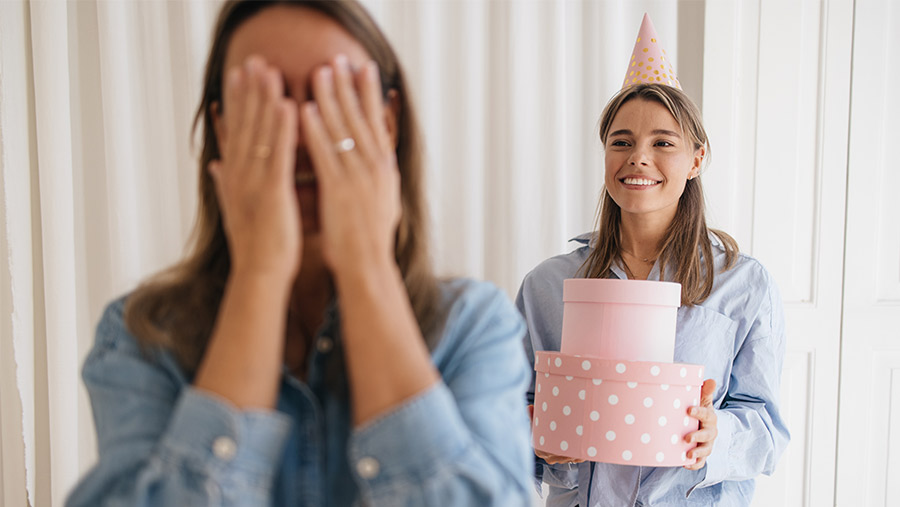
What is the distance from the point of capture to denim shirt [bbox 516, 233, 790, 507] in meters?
1.22

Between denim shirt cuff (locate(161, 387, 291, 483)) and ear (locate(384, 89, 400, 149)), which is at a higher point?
ear (locate(384, 89, 400, 149))

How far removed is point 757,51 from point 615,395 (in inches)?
45.5

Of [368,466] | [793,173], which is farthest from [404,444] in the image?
[793,173]

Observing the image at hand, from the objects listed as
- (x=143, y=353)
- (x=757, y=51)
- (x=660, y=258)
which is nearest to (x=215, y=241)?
(x=143, y=353)

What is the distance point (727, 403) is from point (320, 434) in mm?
973

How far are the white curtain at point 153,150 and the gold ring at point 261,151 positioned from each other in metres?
1.04

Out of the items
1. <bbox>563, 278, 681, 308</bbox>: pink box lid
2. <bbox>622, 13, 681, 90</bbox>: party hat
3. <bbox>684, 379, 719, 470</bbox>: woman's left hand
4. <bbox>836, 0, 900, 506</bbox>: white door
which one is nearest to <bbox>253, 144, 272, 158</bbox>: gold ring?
<bbox>563, 278, 681, 308</bbox>: pink box lid

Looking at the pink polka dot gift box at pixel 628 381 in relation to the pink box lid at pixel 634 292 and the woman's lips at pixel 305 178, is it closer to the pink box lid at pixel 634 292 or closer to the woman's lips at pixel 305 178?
the pink box lid at pixel 634 292

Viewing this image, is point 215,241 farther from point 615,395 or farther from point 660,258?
point 660,258

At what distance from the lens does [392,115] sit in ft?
2.22

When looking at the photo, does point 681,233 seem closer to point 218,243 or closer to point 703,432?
point 703,432

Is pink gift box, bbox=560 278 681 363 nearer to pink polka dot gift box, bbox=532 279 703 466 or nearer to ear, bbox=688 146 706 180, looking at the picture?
pink polka dot gift box, bbox=532 279 703 466

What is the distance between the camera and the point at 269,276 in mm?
556

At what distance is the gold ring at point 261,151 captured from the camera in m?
0.56
